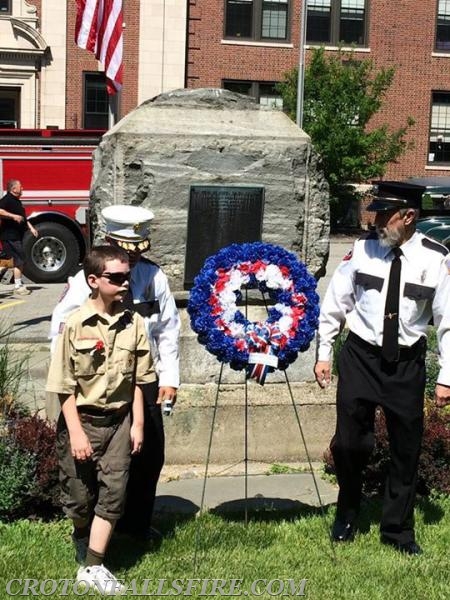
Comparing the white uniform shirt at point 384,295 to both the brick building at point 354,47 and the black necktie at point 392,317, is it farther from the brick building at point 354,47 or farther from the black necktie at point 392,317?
the brick building at point 354,47

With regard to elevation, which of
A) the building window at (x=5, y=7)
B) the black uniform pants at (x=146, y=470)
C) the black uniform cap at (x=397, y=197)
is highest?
the building window at (x=5, y=7)

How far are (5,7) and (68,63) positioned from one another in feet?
7.89

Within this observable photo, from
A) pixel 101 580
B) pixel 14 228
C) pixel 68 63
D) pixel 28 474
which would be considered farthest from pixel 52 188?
pixel 101 580

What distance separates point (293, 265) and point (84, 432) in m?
1.47

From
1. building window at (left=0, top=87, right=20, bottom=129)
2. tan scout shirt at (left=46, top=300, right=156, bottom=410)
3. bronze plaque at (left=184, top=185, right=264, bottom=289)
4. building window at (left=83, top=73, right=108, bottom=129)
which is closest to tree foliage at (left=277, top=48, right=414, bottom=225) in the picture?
building window at (left=83, top=73, right=108, bottom=129)

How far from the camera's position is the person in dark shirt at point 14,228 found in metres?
14.8

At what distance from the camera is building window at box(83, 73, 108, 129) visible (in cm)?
2959

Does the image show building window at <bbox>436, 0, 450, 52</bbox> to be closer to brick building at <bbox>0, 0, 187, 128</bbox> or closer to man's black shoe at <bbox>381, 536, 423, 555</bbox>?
brick building at <bbox>0, 0, 187, 128</bbox>

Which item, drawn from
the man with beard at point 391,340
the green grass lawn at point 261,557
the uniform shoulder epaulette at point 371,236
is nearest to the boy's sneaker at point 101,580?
the green grass lawn at point 261,557

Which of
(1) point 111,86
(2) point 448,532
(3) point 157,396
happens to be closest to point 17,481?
(3) point 157,396

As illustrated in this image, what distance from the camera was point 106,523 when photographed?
Answer: 4426 mm

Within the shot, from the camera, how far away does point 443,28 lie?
3200 centimetres

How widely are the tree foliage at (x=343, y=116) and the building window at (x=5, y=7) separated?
27.9ft

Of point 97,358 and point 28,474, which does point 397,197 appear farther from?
point 28,474
